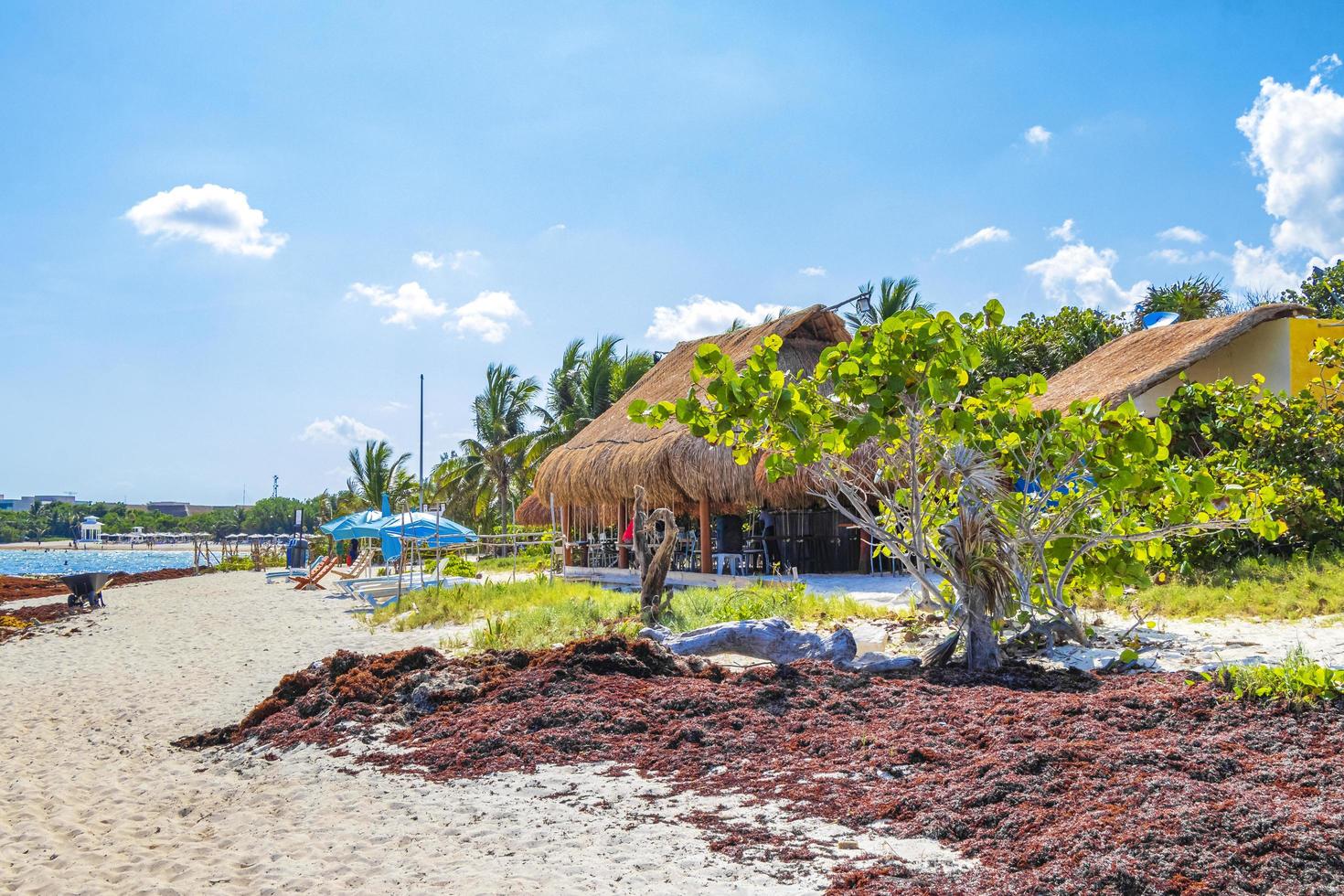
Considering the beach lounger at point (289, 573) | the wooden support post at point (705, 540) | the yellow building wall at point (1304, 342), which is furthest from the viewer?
the beach lounger at point (289, 573)

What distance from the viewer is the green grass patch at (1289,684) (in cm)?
472

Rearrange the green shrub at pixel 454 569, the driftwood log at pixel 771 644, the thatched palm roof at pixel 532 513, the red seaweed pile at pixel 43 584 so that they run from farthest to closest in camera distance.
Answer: the thatched palm roof at pixel 532 513, the red seaweed pile at pixel 43 584, the green shrub at pixel 454 569, the driftwood log at pixel 771 644

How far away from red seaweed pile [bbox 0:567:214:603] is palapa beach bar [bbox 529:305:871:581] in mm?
12817

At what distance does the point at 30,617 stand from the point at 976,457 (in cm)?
1630

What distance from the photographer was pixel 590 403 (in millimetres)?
29312

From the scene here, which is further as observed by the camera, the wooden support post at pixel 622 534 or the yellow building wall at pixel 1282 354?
the wooden support post at pixel 622 534

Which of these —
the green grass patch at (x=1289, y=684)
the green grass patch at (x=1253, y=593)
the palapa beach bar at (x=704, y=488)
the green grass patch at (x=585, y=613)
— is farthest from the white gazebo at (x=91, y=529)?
the green grass patch at (x=1289, y=684)

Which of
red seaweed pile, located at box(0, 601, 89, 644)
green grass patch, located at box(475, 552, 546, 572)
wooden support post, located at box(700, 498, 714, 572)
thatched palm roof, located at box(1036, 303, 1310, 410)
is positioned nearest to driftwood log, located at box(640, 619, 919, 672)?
thatched palm roof, located at box(1036, 303, 1310, 410)

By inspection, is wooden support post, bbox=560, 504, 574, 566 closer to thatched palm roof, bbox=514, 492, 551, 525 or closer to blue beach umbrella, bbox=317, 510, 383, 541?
blue beach umbrella, bbox=317, 510, 383, 541

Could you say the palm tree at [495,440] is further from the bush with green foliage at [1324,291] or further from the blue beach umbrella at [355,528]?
the bush with green foliage at [1324,291]

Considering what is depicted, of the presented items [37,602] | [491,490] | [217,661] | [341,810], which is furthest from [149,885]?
[491,490]

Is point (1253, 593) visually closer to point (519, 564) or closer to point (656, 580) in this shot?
point (656, 580)

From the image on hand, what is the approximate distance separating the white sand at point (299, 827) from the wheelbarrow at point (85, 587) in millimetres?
11535

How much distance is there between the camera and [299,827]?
464cm
